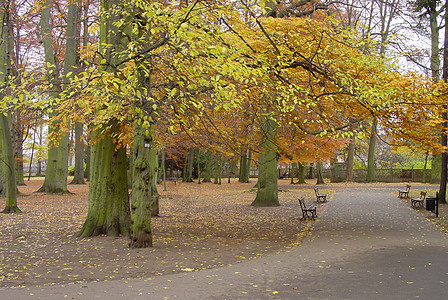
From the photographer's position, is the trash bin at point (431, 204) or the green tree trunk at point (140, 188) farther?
the trash bin at point (431, 204)

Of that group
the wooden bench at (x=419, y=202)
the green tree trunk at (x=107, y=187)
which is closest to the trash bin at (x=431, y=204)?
the wooden bench at (x=419, y=202)

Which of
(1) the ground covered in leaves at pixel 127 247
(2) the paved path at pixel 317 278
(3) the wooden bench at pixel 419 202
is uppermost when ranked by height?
(3) the wooden bench at pixel 419 202

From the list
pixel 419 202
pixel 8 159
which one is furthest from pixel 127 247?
pixel 419 202

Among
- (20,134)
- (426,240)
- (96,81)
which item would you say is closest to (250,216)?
(426,240)

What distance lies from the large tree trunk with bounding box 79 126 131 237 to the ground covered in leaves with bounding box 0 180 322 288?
1.42ft

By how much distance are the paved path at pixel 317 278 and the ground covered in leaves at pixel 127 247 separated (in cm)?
66

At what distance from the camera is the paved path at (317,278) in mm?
5711

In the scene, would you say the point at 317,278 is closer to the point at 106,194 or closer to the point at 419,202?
the point at 106,194

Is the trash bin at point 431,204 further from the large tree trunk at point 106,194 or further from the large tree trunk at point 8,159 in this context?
Answer: the large tree trunk at point 8,159

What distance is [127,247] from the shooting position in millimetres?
9188

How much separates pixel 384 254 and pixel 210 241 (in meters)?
3.99

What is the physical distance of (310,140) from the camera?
2805 centimetres

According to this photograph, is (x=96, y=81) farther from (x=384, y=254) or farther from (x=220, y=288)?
(x=384, y=254)

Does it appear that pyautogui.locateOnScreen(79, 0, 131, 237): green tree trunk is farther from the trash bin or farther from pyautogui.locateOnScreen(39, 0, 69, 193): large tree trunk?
pyautogui.locateOnScreen(39, 0, 69, 193): large tree trunk
